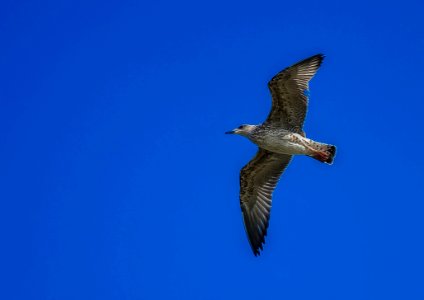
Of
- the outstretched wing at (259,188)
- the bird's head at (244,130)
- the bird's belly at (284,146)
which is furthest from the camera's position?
the outstretched wing at (259,188)

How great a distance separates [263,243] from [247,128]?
256 cm

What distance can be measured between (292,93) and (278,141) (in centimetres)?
102

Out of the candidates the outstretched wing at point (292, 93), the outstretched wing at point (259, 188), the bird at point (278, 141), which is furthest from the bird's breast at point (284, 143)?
the outstretched wing at point (259, 188)

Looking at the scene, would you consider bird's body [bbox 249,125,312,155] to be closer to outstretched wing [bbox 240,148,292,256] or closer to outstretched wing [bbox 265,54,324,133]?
outstretched wing [bbox 265,54,324,133]

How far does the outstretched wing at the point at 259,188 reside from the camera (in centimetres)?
1644

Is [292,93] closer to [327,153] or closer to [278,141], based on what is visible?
[278,141]

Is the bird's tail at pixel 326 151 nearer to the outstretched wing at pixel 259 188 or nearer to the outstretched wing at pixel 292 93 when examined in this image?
the outstretched wing at pixel 292 93

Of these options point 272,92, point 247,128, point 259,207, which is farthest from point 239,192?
point 272,92

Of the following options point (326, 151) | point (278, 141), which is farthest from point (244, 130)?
point (326, 151)

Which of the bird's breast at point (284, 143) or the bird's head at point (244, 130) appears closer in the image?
the bird's breast at point (284, 143)

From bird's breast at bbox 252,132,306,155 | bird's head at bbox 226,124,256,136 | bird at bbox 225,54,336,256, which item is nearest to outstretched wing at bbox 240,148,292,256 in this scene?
bird at bbox 225,54,336,256

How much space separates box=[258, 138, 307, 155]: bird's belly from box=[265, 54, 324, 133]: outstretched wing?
12.2 inches

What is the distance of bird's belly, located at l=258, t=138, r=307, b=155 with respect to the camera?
49.7 ft

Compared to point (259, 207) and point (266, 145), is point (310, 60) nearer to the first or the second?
point (266, 145)
